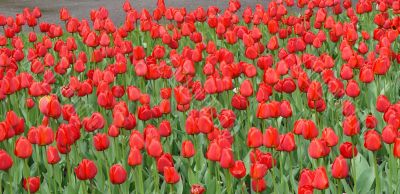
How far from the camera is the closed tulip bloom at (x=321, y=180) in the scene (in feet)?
11.1

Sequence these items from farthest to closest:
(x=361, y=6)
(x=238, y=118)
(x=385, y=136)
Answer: (x=361, y=6), (x=238, y=118), (x=385, y=136)

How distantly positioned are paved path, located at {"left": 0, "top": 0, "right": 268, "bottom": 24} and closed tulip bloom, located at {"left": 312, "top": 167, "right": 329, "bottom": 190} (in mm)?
8176

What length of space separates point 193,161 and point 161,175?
0.66 ft

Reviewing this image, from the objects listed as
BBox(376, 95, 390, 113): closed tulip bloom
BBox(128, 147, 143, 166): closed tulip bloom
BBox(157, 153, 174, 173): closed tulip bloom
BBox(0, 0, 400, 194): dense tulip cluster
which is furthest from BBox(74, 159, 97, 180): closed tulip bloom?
BBox(376, 95, 390, 113): closed tulip bloom

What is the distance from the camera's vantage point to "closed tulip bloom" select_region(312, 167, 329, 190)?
11.1 ft

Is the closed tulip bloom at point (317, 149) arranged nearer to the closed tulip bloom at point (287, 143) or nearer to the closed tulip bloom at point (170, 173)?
the closed tulip bloom at point (287, 143)

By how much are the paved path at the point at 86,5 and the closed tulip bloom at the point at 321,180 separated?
322 inches

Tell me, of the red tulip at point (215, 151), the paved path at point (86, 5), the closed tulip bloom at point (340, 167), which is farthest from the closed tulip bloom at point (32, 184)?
the paved path at point (86, 5)

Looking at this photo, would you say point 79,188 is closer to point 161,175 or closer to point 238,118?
point 161,175

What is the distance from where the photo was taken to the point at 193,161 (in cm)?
467

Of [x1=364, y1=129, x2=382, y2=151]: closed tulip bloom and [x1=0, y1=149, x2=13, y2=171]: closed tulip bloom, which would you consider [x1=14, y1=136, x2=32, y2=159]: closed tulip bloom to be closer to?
[x1=0, y1=149, x2=13, y2=171]: closed tulip bloom

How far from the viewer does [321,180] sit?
3396 millimetres

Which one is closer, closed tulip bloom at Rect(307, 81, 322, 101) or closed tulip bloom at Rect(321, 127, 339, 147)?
closed tulip bloom at Rect(321, 127, 339, 147)

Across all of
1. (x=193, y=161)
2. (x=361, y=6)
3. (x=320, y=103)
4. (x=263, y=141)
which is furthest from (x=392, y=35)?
(x=263, y=141)
